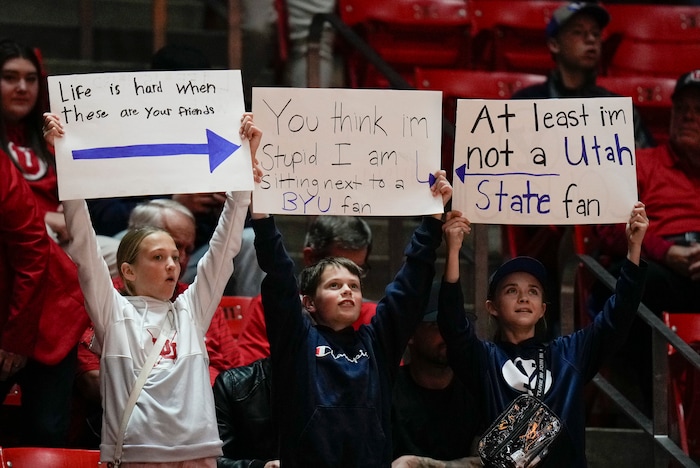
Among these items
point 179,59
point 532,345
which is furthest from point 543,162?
point 179,59

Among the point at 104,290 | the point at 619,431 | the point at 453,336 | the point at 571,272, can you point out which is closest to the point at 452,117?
the point at 571,272

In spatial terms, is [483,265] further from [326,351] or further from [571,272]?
[326,351]

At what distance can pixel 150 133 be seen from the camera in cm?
392

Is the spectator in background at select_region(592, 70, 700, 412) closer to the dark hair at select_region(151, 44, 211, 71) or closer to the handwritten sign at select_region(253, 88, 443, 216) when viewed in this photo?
the handwritten sign at select_region(253, 88, 443, 216)

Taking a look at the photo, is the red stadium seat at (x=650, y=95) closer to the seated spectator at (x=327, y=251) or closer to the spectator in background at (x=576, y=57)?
the spectator in background at (x=576, y=57)

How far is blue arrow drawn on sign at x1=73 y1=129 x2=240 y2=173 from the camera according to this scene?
3877 millimetres

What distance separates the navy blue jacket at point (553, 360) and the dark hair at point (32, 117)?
6.59 ft

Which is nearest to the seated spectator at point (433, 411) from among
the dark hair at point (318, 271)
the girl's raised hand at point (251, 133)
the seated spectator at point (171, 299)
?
the dark hair at point (318, 271)

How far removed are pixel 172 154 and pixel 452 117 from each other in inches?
112

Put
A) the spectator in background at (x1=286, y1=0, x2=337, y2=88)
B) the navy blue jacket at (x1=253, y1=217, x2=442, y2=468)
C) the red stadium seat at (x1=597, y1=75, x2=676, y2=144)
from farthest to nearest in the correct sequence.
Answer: the red stadium seat at (x1=597, y1=75, x2=676, y2=144), the spectator in background at (x1=286, y1=0, x2=337, y2=88), the navy blue jacket at (x1=253, y1=217, x2=442, y2=468)

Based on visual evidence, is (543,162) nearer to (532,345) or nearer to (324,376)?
(532,345)

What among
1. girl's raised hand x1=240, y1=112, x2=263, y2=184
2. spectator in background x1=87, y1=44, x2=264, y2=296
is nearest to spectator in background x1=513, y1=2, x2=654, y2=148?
spectator in background x1=87, y1=44, x2=264, y2=296

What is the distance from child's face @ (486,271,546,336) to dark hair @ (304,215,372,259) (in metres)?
0.69

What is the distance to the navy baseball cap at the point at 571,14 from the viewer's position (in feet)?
21.9
